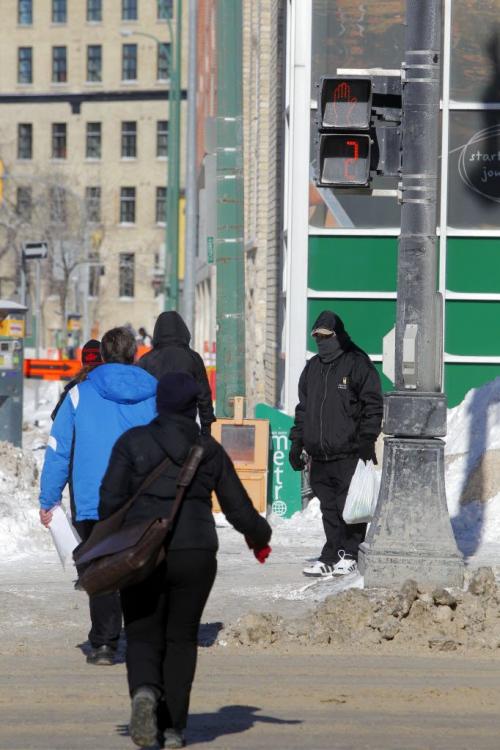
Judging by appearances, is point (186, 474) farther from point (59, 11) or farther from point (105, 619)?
point (59, 11)

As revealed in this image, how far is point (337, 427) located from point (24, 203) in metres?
73.8

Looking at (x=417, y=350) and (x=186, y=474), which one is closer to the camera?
(x=186, y=474)

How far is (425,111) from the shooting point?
31.7ft

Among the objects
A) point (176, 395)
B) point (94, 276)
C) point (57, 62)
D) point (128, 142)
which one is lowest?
point (94, 276)

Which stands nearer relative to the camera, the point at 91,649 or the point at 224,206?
the point at 91,649

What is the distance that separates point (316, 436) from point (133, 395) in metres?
3.38

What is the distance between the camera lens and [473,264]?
53.6 feet

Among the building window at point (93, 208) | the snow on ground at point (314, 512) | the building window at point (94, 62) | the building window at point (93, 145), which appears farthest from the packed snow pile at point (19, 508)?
the building window at point (94, 62)

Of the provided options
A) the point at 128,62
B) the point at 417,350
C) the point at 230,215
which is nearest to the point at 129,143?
the point at 128,62

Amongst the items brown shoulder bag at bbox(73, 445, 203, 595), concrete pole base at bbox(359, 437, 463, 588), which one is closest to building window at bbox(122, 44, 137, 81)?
concrete pole base at bbox(359, 437, 463, 588)

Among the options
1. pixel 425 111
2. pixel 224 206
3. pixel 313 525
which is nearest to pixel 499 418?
pixel 313 525

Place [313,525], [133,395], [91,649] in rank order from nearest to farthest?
[133,395]
[91,649]
[313,525]

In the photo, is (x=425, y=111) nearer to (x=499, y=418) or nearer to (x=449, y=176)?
(x=499, y=418)

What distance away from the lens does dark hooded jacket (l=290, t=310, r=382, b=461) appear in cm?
1058
